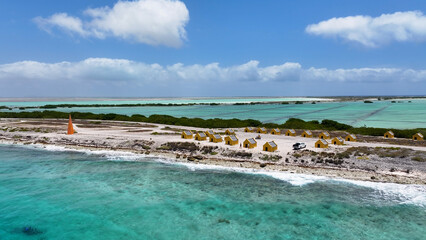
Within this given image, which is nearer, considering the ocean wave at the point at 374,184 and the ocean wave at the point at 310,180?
the ocean wave at the point at 374,184

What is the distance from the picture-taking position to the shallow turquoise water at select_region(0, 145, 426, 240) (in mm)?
19188

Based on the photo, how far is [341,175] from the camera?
3038cm

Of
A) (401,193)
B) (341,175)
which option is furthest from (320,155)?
(401,193)

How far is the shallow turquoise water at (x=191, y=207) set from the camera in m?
19.2

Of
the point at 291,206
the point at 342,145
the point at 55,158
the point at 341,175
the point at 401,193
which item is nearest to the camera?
the point at 291,206

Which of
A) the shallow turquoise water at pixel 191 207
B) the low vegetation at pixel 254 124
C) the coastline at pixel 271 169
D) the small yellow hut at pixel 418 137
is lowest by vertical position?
the shallow turquoise water at pixel 191 207

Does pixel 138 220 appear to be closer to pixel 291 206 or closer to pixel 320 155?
pixel 291 206

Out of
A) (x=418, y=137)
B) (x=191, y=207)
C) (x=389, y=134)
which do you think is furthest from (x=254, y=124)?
(x=191, y=207)

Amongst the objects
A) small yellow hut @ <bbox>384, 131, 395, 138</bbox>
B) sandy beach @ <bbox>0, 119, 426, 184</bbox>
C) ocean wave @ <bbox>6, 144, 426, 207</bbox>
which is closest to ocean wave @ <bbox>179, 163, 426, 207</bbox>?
ocean wave @ <bbox>6, 144, 426, 207</bbox>

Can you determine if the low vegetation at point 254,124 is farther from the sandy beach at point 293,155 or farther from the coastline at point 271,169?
the coastline at point 271,169

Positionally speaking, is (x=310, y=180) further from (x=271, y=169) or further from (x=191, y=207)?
(x=191, y=207)

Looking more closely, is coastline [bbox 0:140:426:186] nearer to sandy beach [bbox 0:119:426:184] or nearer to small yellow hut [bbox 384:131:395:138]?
sandy beach [bbox 0:119:426:184]

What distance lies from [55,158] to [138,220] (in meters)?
25.1

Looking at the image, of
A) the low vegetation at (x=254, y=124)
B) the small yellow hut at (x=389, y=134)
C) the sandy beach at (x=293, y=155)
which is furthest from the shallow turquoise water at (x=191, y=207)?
the low vegetation at (x=254, y=124)
